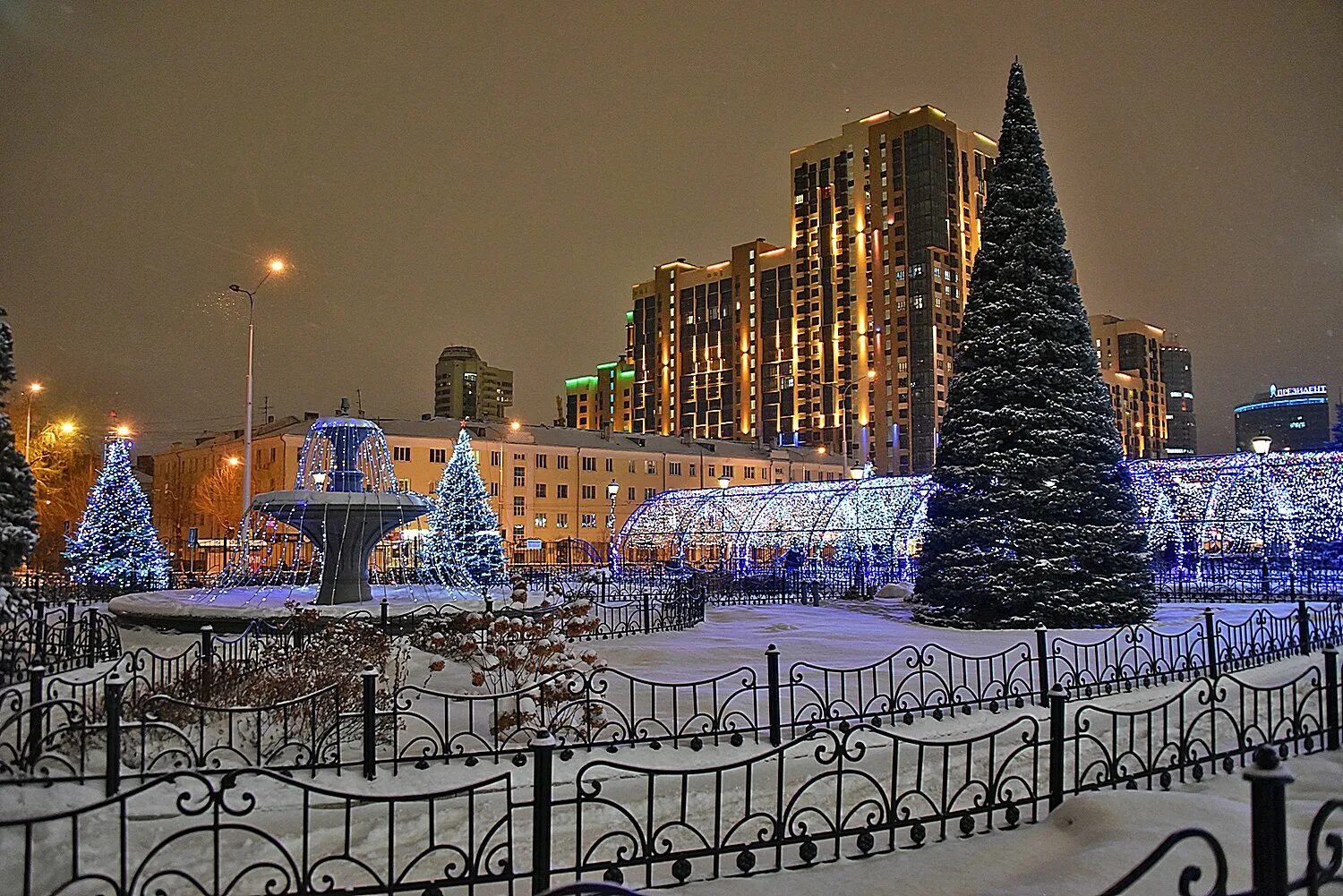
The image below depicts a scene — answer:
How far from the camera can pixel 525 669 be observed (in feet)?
34.7

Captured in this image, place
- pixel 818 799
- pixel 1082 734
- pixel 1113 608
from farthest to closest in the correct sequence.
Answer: pixel 1113 608 → pixel 818 799 → pixel 1082 734

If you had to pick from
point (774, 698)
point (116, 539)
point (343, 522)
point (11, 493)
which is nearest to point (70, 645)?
point (11, 493)

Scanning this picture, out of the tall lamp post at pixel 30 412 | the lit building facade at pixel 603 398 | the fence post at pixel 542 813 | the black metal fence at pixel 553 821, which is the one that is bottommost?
the black metal fence at pixel 553 821

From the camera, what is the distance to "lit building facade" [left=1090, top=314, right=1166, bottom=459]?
152875 millimetres

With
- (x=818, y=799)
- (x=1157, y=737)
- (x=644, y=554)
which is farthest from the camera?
(x=644, y=554)

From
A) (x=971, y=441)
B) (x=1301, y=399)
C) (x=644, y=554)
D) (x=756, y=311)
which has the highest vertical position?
(x=756, y=311)

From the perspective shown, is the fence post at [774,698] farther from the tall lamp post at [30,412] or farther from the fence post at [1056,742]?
the tall lamp post at [30,412]

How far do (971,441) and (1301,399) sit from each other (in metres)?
113

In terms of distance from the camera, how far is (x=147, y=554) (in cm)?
3253

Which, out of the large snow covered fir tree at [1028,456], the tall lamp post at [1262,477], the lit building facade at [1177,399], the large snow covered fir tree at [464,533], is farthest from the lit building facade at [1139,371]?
the large snow covered fir tree at [1028,456]

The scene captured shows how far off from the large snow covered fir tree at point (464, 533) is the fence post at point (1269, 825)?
101ft

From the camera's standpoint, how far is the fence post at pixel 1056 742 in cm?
670

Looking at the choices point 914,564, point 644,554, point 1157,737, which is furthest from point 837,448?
point 1157,737

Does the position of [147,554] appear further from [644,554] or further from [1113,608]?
[1113,608]
